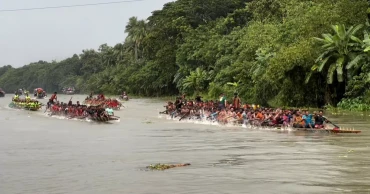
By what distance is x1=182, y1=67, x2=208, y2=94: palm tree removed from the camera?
179 ft

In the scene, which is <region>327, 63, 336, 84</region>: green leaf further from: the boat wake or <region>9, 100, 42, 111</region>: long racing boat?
<region>9, 100, 42, 111</region>: long racing boat

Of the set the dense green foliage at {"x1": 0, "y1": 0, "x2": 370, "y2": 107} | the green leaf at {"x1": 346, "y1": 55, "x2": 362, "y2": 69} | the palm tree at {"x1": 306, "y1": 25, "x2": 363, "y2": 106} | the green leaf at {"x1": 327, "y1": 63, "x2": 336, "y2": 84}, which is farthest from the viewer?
the dense green foliage at {"x1": 0, "y1": 0, "x2": 370, "y2": 107}

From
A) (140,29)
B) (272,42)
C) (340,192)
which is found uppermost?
(140,29)

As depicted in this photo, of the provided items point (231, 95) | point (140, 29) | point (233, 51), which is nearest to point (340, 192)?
point (231, 95)

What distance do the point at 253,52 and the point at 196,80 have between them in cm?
1348

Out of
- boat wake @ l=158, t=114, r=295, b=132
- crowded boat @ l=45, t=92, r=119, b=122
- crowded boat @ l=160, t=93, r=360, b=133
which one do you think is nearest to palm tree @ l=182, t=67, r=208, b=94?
crowded boat @ l=45, t=92, r=119, b=122

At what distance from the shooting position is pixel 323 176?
39.7 feet

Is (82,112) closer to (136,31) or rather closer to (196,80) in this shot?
(196,80)

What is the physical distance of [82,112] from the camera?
107ft

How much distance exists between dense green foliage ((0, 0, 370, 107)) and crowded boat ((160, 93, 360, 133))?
6.08m

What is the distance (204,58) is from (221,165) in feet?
138

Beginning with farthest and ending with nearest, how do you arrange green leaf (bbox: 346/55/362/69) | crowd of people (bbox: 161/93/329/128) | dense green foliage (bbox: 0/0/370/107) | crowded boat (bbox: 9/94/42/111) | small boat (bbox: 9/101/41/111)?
crowded boat (bbox: 9/94/42/111) → small boat (bbox: 9/101/41/111) → dense green foliage (bbox: 0/0/370/107) → green leaf (bbox: 346/55/362/69) → crowd of people (bbox: 161/93/329/128)

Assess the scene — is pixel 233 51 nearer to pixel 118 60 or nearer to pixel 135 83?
pixel 135 83

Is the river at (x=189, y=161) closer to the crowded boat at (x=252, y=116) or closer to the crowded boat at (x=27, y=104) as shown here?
the crowded boat at (x=252, y=116)
